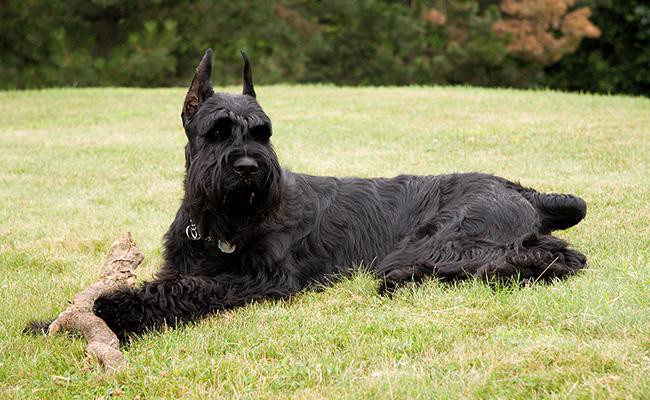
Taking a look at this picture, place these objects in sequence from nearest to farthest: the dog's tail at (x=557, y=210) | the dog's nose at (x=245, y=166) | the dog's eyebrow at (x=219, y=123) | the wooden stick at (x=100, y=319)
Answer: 1. the wooden stick at (x=100, y=319)
2. the dog's nose at (x=245, y=166)
3. the dog's eyebrow at (x=219, y=123)
4. the dog's tail at (x=557, y=210)

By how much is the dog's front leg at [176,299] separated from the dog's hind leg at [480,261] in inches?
31.4

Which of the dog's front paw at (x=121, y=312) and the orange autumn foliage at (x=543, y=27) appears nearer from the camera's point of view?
the dog's front paw at (x=121, y=312)

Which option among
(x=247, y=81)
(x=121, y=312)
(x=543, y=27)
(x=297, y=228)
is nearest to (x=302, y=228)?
(x=297, y=228)

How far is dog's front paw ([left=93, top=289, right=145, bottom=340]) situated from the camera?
14.2 feet

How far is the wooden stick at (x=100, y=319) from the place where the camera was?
3.81 metres

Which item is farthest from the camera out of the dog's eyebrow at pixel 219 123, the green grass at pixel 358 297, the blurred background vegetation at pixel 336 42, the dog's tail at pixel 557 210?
the blurred background vegetation at pixel 336 42

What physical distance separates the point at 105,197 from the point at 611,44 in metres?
23.5

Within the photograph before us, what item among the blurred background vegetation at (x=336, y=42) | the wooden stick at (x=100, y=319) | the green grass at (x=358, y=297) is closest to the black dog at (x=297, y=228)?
the wooden stick at (x=100, y=319)

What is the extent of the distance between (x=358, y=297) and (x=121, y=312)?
58.1 inches

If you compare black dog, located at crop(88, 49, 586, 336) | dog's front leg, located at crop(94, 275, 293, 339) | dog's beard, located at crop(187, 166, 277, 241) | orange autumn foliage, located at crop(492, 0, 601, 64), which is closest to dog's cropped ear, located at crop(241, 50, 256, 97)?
black dog, located at crop(88, 49, 586, 336)

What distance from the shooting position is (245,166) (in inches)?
179

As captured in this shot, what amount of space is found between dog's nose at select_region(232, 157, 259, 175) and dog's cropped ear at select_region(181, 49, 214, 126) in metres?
0.73

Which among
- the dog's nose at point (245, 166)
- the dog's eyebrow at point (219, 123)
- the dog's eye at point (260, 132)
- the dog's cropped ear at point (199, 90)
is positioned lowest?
the dog's nose at point (245, 166)

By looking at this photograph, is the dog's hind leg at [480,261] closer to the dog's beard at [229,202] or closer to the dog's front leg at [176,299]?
the dog's front leg at [176,299]
